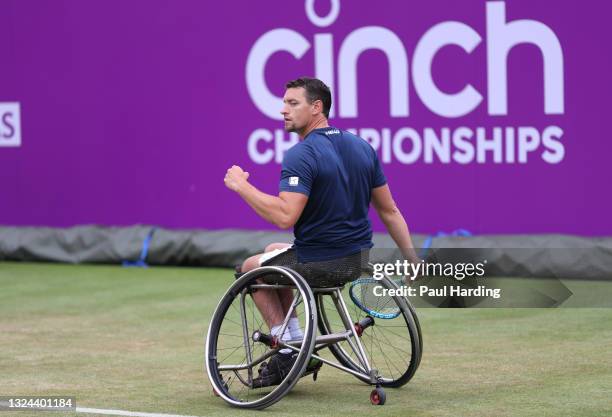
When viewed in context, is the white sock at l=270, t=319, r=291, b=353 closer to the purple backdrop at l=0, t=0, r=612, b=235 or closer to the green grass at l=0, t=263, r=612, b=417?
the green grass at l=0, t=263, r=612, b=417

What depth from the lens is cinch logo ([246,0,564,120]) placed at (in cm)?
969

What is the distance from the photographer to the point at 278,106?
10.7m

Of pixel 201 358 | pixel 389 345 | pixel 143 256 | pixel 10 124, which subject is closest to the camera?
pixel 201 358

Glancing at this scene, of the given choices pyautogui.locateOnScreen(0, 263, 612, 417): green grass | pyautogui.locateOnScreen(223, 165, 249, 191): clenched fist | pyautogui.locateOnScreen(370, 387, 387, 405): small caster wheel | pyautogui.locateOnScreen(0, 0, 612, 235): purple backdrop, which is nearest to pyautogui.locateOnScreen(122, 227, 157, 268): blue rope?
pyautogui.locateOnScreen(0, 0, 612, 235): purple backdrop

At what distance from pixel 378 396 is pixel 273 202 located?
1031mm

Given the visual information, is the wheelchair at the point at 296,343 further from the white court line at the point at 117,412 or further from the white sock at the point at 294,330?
the white court line at the point at 117,412

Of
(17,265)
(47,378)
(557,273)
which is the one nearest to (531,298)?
(557,273)

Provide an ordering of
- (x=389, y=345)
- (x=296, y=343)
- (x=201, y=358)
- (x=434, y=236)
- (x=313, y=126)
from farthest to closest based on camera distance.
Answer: (x=434, y=236)
(x=389, y=345)
(x=201, y=358)
(x=313, y=126)
(x=296, y=343)

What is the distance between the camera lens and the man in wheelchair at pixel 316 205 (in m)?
5.73

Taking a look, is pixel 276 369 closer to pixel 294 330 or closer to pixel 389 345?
pixel 294 330

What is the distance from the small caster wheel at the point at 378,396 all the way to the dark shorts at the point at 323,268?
1.77ft

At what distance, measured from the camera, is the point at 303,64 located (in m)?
10.5

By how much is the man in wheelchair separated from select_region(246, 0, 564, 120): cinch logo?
4.08 meters

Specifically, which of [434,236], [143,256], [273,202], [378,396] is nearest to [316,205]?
[273,202]
